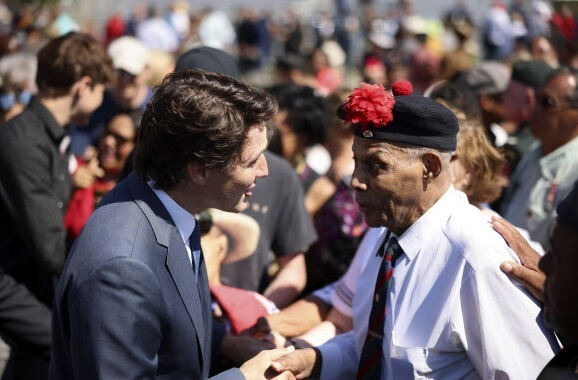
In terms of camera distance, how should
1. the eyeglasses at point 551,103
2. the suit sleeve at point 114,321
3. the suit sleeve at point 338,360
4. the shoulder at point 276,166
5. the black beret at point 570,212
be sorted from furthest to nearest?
the eyeglasses at point 551,103 < the shoulder at point 276,166 < the suit sleeve at point 338,360 < the suit sleeve at point 114,321 < the black beret at point 570,212

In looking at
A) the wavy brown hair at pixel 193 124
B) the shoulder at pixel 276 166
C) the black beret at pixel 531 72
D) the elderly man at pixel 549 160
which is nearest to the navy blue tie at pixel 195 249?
the wavy brown hair at pixel 193 124

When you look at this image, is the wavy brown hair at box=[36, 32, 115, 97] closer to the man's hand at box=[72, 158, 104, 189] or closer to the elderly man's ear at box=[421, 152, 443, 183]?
the man's hand at box=[72, 158, 104, 189]

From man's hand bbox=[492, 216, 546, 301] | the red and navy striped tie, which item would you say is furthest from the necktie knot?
man's hand bbox=[492, 216, 546, 301]

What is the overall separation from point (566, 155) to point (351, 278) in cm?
223

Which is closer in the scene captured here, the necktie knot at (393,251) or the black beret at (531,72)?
the necktie knot at (393,251)

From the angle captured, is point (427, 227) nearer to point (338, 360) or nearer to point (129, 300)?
point (338, 360)

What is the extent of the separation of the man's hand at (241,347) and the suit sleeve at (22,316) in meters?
1.02

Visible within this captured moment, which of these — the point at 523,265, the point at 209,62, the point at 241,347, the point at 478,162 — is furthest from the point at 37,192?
the point at 523,265

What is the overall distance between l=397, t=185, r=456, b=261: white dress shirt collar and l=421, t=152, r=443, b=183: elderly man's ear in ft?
0.35

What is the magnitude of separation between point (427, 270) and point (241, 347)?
96 centimetres

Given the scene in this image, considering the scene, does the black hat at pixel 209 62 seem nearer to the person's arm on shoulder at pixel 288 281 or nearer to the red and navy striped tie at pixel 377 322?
the person's arm on shoulder at pixel 288 281

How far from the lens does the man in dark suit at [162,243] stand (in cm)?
244

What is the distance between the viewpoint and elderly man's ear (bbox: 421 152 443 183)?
115 inches

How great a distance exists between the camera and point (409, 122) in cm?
291
